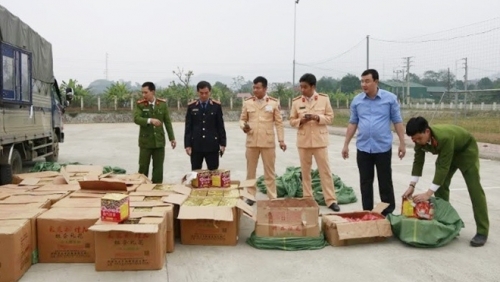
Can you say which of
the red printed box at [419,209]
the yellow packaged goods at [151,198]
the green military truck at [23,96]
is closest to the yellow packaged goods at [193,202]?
the yellow packaged goods at [151,198]

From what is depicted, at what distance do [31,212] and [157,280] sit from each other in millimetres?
1291

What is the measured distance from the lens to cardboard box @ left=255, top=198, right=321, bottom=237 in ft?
13.7

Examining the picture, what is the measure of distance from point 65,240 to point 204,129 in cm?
254

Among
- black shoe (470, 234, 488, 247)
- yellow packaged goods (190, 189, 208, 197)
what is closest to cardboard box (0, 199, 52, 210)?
yellow packaged goods (190, 189, 208, 197)

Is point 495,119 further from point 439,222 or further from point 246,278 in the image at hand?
point 246,278

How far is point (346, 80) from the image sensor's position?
64.2 metres

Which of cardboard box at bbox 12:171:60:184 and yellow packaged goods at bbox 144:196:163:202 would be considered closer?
yellow packaged goods at bbox 144:196:163:202

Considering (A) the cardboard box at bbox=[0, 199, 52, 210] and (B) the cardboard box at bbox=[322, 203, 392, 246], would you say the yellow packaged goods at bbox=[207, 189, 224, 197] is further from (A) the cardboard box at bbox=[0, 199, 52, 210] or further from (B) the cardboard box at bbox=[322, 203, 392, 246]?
(A) the cardboard box at bbox=[0, 199, 52, 210]

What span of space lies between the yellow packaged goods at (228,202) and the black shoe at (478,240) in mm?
2195

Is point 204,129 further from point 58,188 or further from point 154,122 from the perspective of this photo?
point 58,188

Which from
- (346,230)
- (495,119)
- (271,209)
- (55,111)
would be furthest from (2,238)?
(495,119)

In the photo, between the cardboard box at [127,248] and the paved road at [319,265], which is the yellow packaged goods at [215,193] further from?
the cardboard box at [127,248]

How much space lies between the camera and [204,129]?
19.1 feet

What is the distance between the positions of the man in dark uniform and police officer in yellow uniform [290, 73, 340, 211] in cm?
100
